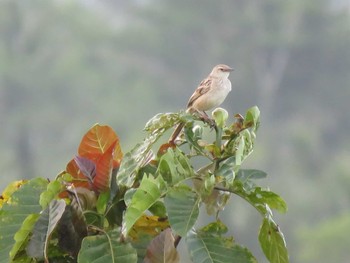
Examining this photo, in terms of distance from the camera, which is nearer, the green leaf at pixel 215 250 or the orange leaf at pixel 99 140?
the green leaf at pixel 215 250

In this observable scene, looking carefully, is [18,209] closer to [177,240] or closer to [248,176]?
[177,240]

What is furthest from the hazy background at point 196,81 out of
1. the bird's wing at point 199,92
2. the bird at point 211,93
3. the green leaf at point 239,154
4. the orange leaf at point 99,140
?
the green leaf at point 239,154

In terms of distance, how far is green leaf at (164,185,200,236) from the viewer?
2104 mm

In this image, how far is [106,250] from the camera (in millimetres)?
2146

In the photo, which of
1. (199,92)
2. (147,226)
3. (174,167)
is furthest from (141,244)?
(199,92)

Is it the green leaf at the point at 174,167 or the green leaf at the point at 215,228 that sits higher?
the green leaf at the point at 174,167

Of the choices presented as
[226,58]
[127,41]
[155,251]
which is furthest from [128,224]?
[127,41]

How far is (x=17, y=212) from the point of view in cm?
221

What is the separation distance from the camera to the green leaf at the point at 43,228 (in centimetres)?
210

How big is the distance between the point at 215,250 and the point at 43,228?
0.31 m

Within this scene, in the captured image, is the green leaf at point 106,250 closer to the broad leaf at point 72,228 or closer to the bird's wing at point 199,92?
the broad leaf at point 72,228

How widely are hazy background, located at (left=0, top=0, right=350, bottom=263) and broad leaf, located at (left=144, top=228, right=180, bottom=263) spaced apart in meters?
18.3

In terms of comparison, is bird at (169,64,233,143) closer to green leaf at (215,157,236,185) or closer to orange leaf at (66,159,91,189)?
orange leaf at (66,159,91,189)

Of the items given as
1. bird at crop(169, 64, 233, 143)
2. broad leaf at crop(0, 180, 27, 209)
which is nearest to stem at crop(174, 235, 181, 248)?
broad leaf at crop(0, 180, 27, 209)
